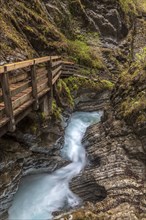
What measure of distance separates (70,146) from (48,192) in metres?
2.85

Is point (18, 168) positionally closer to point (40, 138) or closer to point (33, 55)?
point (40, 138)

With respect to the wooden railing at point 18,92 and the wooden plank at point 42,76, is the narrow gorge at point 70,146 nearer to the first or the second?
the wooden railing at point 18,92

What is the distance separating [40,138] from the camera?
1085 centimetres

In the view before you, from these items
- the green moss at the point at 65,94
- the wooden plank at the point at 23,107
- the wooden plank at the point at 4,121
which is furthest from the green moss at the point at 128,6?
the wooden plank at the point at 4,121

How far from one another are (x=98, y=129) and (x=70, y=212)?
16.5ft

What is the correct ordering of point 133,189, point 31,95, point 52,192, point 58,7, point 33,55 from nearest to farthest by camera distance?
point 31,95, point 133,189, point 52,192, point 33,55, point 58,7

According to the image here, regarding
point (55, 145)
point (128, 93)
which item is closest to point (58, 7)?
point (128, 93)

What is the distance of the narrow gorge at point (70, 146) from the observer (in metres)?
9.15

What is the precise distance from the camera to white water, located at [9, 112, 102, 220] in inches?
389

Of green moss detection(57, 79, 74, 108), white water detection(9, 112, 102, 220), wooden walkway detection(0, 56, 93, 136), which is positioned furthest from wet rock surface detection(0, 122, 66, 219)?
green moss detection(57, 79, 74, 108)

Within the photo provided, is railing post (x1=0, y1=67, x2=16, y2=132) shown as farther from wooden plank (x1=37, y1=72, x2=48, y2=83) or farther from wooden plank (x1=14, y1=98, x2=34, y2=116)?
wooden plank (x1=37, y1=72, x2=48, y2=83)

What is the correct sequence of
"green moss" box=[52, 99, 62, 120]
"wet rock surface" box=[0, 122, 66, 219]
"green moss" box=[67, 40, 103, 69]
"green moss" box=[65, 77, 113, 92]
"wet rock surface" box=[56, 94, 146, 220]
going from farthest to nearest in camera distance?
"green moss" box=[67, 40, 103, 69] < "green moss" box=[65, 77, 113, 92] < "green moss" box=[52, 99, 62, 120] < "wet rock surface" box=[0, 122, 66, 219] < "wet rock surface" box=[56, 94, 146, 220]

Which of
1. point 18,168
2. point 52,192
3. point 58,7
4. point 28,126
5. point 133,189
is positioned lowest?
point 52,192

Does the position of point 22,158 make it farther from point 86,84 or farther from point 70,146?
point 86,84
